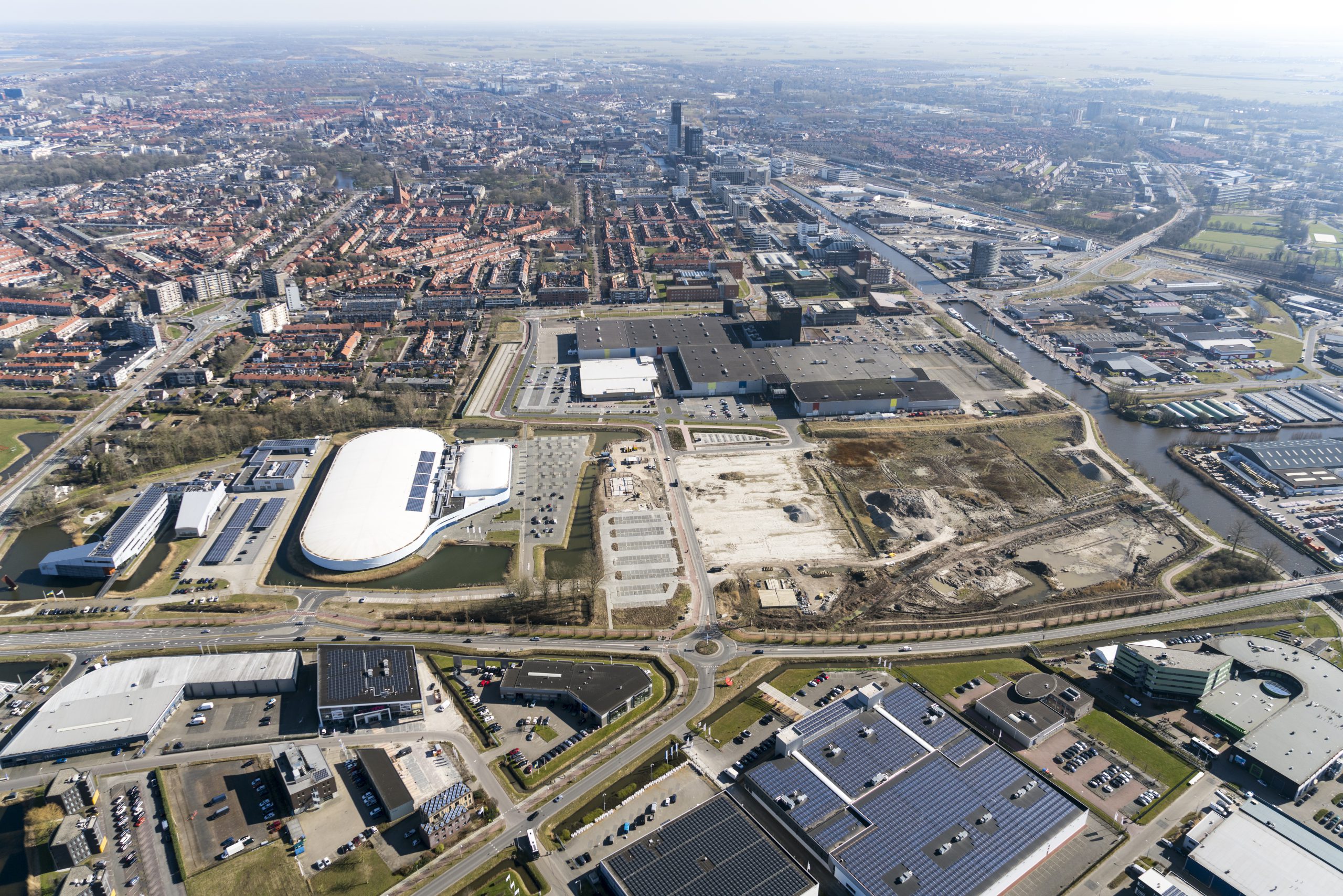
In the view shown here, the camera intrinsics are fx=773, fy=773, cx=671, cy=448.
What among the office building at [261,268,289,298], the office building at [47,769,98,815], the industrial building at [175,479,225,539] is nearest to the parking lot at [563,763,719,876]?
the office building at [47,769,98,815]

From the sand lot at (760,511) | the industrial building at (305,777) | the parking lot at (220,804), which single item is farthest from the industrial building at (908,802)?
the parking lot at (220,804)

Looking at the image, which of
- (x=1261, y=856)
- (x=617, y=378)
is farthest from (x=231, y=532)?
(x=1261, y=856)

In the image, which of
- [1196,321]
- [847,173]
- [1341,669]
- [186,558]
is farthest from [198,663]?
[847,173]

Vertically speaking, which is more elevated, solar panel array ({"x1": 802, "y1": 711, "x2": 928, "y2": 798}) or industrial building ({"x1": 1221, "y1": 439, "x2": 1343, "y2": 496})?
industrial building ({"x1": 1221, "y1": 439, "x2": 1343, "y2": 496})

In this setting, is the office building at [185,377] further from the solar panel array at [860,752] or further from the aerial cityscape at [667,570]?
the solar panel array at [860,752]

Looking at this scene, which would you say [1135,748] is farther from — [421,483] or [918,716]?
[421,483]

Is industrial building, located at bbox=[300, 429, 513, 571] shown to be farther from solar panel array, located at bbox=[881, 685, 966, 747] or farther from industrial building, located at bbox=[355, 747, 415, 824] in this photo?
solar panel array, located at bbox=[881, 685, 966, 747]
